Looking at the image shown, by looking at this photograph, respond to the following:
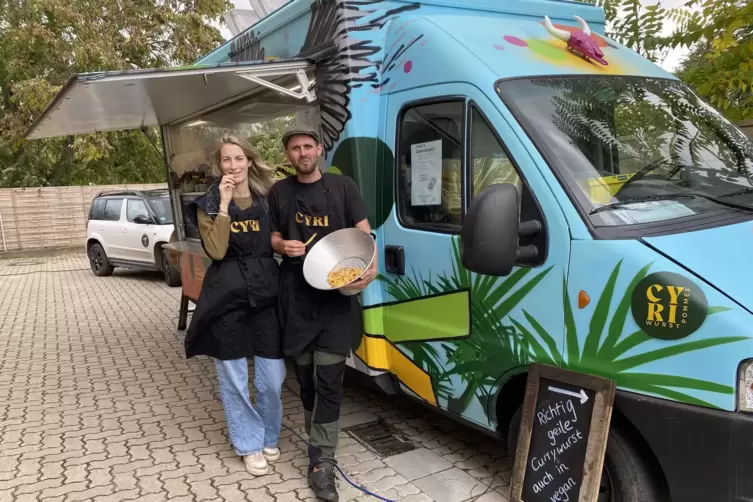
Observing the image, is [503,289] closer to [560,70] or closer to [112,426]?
[560,70]

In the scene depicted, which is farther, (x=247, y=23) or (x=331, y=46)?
(x=247, y=23)

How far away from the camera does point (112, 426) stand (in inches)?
176

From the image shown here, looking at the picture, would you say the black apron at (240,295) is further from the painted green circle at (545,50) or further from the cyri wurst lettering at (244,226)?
the painted green circle at (545,50)

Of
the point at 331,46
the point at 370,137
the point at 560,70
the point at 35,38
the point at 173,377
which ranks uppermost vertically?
the point at 35,38

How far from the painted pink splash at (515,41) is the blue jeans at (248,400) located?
222 cm

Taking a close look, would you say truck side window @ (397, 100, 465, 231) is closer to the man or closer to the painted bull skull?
the man

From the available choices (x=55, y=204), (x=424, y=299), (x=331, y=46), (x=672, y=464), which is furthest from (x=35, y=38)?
(x=672, y=464)

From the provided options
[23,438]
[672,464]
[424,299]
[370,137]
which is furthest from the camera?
[23,438]

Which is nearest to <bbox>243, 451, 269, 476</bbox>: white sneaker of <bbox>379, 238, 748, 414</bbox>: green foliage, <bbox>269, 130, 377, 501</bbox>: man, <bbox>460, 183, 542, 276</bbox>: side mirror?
<bbox>269, 130, 377, 501</bbox>: man

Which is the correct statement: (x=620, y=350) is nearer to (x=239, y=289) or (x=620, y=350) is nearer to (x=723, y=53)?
(x=239, y=289)

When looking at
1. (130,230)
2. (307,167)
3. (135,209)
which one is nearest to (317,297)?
(307,167)

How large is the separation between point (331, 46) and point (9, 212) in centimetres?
1697

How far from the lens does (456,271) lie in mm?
3176

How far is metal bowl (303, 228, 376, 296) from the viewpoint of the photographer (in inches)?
124
